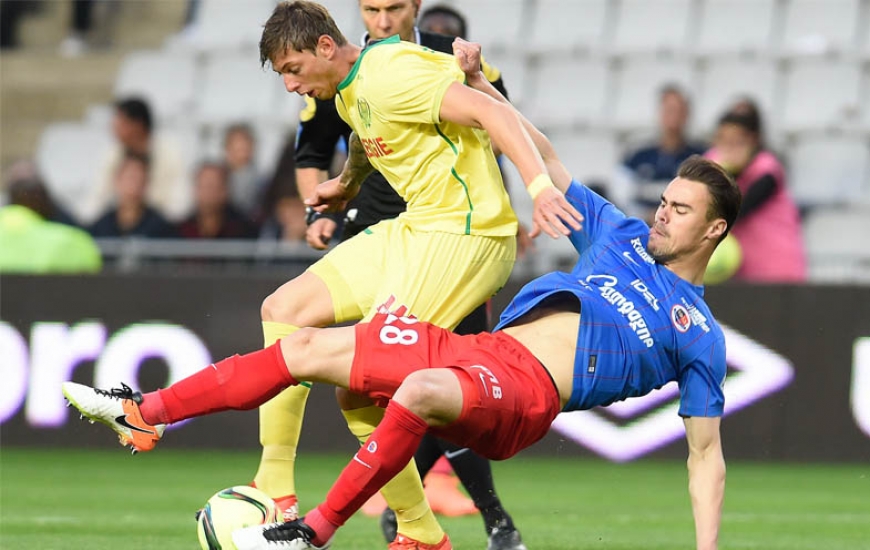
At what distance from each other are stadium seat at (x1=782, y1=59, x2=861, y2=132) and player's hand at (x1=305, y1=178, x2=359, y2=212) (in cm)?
771

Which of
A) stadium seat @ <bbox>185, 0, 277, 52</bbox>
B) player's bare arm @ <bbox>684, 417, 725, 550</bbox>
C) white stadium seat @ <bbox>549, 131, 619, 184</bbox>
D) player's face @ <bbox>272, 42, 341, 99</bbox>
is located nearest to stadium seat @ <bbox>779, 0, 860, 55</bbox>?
white stadium seat @ <bbox>549, 131, 619, 184</bbox>

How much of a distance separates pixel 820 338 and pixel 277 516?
5.62 metres

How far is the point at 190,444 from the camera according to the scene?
33.9ft

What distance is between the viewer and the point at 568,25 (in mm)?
14141

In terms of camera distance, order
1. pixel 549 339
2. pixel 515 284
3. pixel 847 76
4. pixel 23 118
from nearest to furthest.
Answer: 1. pixel 549 339
2. pixel 515 284
3. pixel 847 76
4. pixel 23 118

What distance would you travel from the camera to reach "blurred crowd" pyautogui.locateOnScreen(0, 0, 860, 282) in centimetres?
1030

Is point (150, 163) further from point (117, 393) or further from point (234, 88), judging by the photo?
point (117, 393)

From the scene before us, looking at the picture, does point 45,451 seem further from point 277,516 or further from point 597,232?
point 597,232

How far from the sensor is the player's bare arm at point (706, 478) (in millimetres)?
Answer: 4934

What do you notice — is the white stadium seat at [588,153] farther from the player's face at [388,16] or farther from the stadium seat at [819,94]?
the player's face at [388,16]

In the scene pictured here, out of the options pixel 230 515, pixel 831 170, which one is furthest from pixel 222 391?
pixel 831 170

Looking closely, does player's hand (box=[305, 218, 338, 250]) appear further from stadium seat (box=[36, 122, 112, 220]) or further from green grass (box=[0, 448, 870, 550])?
stadium seat (box=[36, 122, 112, 220])

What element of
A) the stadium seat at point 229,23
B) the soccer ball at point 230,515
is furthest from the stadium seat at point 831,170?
the soccer ball at point 230,515

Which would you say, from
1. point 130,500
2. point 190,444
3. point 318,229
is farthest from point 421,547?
point 190,444
